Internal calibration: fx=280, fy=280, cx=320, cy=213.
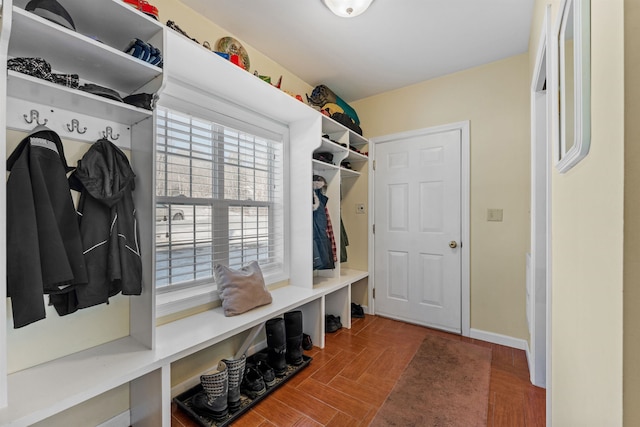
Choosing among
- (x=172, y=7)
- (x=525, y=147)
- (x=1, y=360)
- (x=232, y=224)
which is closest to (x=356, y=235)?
(x=232, y=224)

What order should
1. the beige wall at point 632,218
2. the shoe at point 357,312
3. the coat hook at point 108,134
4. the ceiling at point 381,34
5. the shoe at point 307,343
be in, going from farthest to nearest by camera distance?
the shoe at point 357,312 < the shoe at point 307,343 < the ceiling at point 381,34 < the coat hook at point 108,134 < the beige wall at point 632,218

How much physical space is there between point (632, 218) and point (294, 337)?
212 cm

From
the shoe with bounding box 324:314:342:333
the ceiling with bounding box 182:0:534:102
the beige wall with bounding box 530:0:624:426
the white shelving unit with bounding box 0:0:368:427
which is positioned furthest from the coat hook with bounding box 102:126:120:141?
the shoe with bounding box 324:314:342:333

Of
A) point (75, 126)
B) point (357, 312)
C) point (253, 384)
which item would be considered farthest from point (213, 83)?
point (357, 312)

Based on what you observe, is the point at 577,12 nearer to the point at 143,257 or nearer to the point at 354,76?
the point at 143,257

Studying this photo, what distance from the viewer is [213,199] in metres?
2.09

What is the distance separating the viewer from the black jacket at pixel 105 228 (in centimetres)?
131

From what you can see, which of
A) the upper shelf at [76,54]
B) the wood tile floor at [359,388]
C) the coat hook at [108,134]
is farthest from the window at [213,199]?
the wood tile floor at [359,388]

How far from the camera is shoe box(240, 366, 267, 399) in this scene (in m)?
1.80

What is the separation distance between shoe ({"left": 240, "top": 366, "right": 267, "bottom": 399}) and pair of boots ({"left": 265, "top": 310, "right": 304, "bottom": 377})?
19 centimetres

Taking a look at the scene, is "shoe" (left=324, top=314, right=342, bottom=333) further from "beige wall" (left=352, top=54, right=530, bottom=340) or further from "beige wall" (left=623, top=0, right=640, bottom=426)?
"beige wall" (left=623, top=0, right=640, bottom=426)

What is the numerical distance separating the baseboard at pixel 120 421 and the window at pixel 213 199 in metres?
0.69

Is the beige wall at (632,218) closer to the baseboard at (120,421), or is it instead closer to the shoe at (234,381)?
the shoe at (234,381)

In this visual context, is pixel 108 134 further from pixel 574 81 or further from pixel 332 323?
pixel 332 323
